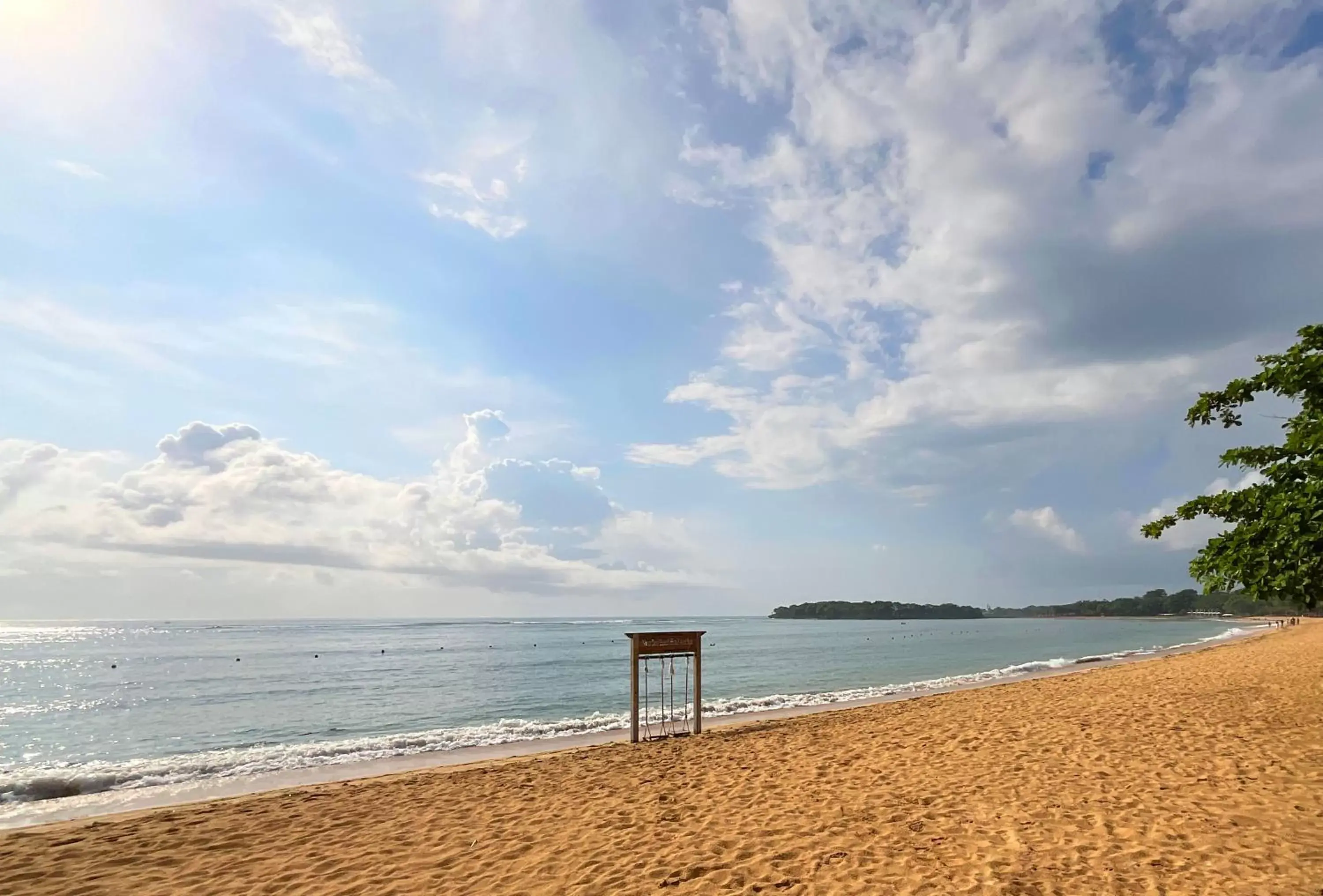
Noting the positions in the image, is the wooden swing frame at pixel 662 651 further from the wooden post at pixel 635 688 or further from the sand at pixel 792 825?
the sand at pixel 792 825

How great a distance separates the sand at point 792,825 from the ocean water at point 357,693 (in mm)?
6616

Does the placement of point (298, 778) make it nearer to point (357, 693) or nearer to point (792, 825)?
point (792, 825)

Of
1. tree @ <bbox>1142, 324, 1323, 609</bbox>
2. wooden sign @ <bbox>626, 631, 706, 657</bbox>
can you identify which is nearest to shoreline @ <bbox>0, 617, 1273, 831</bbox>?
wooden sign @ <bbox>626, 631, 706, 657</bbox>

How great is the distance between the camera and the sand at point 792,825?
5.84 metres

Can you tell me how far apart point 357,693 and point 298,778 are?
60.8 ft

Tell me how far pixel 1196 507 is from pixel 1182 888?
7.08 m

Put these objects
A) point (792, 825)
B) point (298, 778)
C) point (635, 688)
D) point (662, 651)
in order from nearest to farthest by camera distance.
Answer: point (792, 825)
point (298, 778)
point (635, 688)
point (662, 651)

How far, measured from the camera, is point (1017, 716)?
44.8 feet

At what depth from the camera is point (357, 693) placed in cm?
2959

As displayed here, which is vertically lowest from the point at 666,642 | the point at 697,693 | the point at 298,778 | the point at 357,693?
the point at 357,693

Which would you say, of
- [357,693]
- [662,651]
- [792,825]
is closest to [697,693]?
[662,651]

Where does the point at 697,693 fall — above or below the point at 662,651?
below

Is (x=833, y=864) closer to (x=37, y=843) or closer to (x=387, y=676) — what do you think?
(x=37, y=843)

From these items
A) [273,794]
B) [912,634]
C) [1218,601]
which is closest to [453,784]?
[273,794]
